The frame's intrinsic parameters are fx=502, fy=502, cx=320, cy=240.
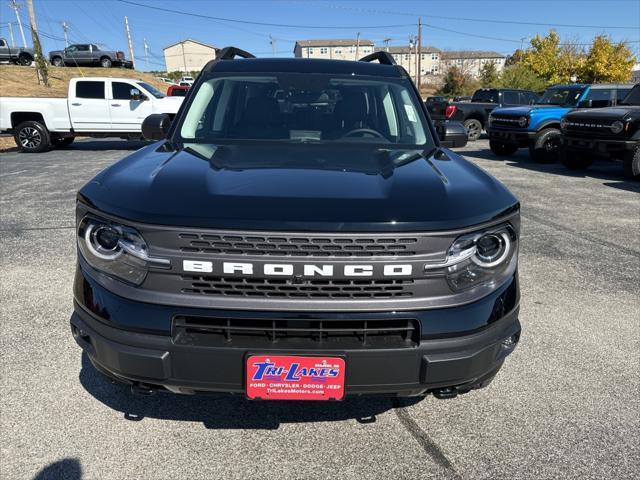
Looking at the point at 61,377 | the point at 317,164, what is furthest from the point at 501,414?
the point at 61,377

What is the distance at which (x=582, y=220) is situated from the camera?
22.7 ft

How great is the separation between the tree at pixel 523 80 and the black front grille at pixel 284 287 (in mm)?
41097

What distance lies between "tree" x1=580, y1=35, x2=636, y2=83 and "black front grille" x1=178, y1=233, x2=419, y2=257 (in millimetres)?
40859

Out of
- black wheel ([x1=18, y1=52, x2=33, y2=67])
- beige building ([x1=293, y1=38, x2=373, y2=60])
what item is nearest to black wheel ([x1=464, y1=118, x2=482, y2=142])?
black wheel ([x1=18, y1=52, x2=33, y2=67])

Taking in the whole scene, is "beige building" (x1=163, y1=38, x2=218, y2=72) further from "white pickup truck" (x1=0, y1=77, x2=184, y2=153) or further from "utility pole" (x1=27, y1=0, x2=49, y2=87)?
"white pickup truck" (x1=0, y1=77, x2=184, y2=153)

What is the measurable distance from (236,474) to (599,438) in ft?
5.73

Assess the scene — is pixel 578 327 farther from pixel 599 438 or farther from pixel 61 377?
pixel 61 377

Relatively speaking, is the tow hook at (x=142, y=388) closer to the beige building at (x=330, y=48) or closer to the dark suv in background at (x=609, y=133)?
the dark suv in background at (x=609, y=133)

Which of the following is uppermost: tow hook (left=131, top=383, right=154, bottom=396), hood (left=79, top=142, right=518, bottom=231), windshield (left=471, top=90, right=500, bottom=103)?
hood (left=79, top=142, right=518, bottom=231)

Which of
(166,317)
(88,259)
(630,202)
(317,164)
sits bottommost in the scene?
(630,202)

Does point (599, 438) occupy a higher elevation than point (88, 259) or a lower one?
lower

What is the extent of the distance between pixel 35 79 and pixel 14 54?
7.26m

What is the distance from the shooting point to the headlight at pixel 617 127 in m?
9.49

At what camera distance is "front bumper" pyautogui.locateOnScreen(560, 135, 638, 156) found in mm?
9438
